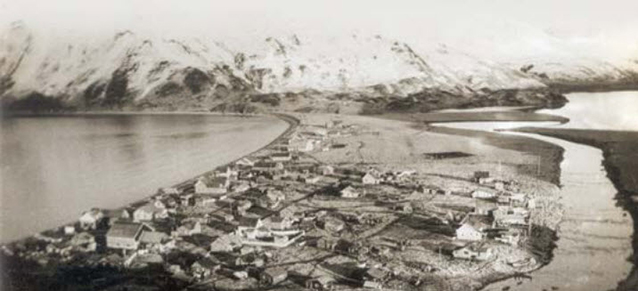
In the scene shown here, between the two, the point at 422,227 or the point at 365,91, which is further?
the point at 365,91

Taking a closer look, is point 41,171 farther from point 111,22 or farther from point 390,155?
point 390,155

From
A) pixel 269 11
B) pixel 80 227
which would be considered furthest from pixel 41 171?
pixel 269 11

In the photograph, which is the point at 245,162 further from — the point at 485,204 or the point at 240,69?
the point at 485,204

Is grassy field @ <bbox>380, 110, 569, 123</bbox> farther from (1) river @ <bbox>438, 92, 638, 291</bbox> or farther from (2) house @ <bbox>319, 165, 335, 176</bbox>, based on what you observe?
(2) house @ <bbox>319, 165, 335, 176</bbox>

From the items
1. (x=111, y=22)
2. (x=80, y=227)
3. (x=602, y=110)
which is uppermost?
(x=111, y=22)

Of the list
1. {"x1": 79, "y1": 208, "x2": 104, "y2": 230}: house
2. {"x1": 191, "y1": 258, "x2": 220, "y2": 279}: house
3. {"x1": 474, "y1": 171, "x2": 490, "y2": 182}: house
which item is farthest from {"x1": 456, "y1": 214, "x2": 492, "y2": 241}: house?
{"x1": 79, "y1": 208, "x2": 104, "y2": 230}: house

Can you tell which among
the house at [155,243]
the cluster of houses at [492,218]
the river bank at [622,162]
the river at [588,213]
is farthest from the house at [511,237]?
the house at [155,243]

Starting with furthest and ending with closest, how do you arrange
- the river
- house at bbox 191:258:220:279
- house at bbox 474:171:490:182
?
house at bbox 474:171:490:182 < house at bbox 191:258:220:279 < the river
